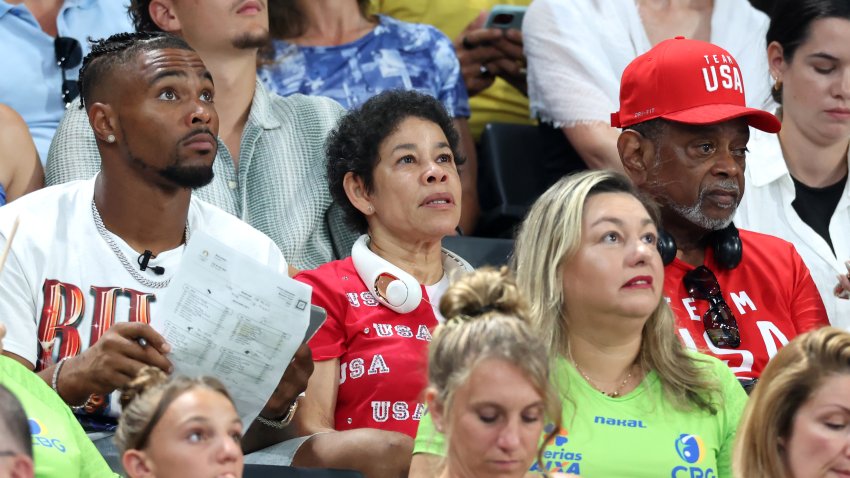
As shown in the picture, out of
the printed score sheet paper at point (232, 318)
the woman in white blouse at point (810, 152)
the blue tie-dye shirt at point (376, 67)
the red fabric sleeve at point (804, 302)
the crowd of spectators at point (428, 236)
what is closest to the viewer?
the crowd of spectators at point (428, 236)

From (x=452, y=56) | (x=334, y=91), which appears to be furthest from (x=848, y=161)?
(x=334, y=91)

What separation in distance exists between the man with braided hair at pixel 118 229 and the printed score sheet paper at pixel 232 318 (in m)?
0.07

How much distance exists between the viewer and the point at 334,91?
171 inches

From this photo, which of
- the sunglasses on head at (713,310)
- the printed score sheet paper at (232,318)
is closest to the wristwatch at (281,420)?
the printed score sheet paper at (232,318)

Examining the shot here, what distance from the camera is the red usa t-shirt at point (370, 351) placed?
3.21 meters

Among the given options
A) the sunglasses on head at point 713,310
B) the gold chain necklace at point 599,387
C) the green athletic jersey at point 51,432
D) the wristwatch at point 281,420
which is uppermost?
the green athletic jersey at point 51,432

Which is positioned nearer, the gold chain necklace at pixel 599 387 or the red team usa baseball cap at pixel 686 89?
the gold chain necklace at pixel 599 387

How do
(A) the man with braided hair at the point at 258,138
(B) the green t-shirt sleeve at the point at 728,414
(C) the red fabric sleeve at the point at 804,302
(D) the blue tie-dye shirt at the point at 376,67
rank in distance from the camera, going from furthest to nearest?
(D) the blue tie-dye shirt at the point at 376,67 → (A) the man with braided hair at the point at 258,138 → (C) the red fabric sleeve at the point at 804,302 → (B) the green t-shirt sleeve at the point at 728,414

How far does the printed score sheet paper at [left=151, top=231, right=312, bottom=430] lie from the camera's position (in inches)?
107

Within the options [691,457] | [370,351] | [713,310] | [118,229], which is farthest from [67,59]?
[691,457]

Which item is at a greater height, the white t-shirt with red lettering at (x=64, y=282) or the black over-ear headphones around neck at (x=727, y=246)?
the white t-shirt with red lettering at (x=64, y=282)

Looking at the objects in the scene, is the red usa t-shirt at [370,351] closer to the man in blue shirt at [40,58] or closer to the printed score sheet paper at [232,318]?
the printed score sheet paper at [232,318]

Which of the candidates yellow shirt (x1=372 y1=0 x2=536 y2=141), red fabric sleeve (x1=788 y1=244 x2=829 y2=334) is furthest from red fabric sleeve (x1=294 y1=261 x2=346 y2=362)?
yellow shirt (x1=372 y1=0 x2=536 y2=141)

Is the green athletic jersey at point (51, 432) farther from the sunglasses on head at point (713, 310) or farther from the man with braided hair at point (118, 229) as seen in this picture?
the sunglasses on head at point (713, 310)
